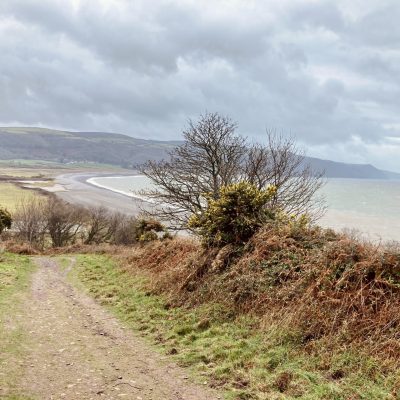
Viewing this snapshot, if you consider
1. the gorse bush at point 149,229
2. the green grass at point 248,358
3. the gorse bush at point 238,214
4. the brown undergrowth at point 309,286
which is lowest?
the gorse bush at point 149,229

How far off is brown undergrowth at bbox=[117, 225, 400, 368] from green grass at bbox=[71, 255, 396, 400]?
0.29 meters

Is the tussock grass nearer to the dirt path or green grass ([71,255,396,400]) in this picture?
green grass ([71,255,396,400])

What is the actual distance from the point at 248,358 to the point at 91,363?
3025mm

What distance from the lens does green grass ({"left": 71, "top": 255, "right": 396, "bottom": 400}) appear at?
682cm

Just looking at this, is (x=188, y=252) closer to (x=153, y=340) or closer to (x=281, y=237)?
(x=281, y=237)

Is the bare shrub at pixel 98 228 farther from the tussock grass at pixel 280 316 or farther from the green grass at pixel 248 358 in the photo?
the green grass at pixel 248 358

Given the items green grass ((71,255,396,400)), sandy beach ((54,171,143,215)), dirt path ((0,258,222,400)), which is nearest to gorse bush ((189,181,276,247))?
green grass ((71,255,396,400))

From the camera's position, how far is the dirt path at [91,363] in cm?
713

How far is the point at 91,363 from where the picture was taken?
841 cm

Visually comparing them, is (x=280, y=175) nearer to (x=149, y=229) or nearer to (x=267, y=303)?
(x=149, y=229)

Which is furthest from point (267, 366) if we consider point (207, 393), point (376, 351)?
point (376, 351)

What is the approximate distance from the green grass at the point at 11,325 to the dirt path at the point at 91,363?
19 cm

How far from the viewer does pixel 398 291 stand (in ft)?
27.9

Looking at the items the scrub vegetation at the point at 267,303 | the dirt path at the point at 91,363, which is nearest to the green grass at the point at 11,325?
the dirt path at the point at 91,363
